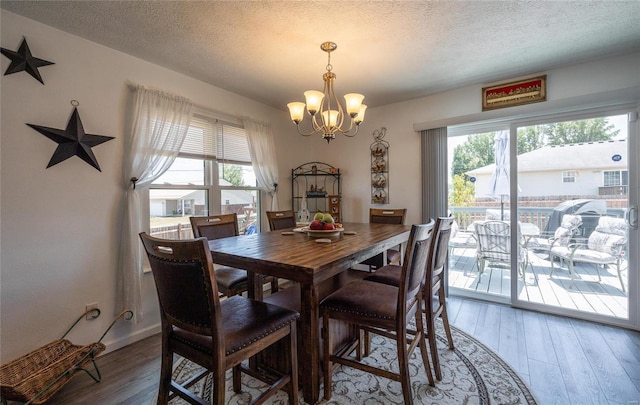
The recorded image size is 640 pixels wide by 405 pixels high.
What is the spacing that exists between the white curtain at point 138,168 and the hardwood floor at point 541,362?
1.69 ft

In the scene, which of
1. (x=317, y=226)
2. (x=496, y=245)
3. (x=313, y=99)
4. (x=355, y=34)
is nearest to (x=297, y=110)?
(x=313, y=99)

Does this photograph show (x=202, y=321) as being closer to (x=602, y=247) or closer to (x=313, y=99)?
(x=313, y=99)

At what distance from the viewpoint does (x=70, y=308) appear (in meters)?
2.08

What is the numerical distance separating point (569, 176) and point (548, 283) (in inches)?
44.7

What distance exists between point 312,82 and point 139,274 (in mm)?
2451

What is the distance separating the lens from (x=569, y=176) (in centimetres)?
275

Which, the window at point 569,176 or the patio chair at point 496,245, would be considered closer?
the window at point 569,176

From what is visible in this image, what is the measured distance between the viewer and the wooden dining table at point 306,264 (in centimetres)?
131

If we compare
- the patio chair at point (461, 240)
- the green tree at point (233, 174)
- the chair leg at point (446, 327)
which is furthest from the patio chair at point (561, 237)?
the green tree at point (233, 174)

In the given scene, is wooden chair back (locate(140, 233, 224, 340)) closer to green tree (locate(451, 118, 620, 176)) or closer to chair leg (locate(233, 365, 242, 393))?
chair leg (locate(233, 365, 242, 393))

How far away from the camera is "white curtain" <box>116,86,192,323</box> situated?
2311mm

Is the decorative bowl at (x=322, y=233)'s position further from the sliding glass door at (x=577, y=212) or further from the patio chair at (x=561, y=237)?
the patio chair at (x=561, y=237)

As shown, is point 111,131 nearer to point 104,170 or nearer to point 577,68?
point 104,170

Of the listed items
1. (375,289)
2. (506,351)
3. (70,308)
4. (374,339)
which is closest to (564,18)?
(375,289)
